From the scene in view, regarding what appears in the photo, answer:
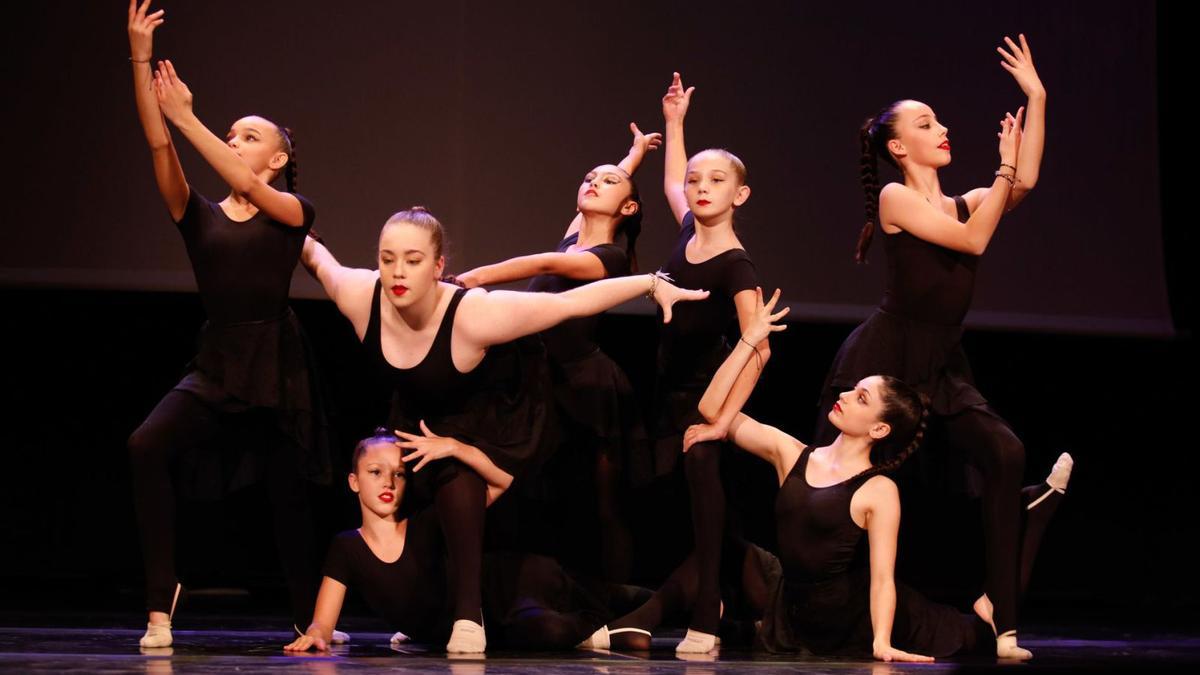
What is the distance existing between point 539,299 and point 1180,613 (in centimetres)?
282

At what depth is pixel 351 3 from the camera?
4.56 m

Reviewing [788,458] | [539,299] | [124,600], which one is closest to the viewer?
[539,299]

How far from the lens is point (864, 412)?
3.39 metres

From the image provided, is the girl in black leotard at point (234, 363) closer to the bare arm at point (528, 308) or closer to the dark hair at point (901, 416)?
the bare arm at point (528, 308)

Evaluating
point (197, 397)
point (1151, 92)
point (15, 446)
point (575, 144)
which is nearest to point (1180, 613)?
point (1151, 92)

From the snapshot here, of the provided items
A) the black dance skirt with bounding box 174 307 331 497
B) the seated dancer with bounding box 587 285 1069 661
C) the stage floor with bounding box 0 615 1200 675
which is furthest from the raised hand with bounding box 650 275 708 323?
the black dance skirt with bounding box 174 307 331 497

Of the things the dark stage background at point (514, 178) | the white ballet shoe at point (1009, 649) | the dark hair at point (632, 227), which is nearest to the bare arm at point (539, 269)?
the dark hair at point (632, 227)

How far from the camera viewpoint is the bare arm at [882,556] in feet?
10.4

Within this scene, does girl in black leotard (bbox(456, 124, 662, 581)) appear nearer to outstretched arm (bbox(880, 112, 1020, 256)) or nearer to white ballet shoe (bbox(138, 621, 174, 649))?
outstretched arm (bbox(880, 112, 1020, 256))

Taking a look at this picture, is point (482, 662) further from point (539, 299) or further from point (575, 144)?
point (575, 144)

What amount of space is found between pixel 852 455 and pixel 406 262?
1205 mm

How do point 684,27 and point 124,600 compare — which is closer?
point 124,600

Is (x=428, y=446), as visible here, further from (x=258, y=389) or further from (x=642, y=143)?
(x=642, y=143)

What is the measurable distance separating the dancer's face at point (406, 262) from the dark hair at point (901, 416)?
116 cm
